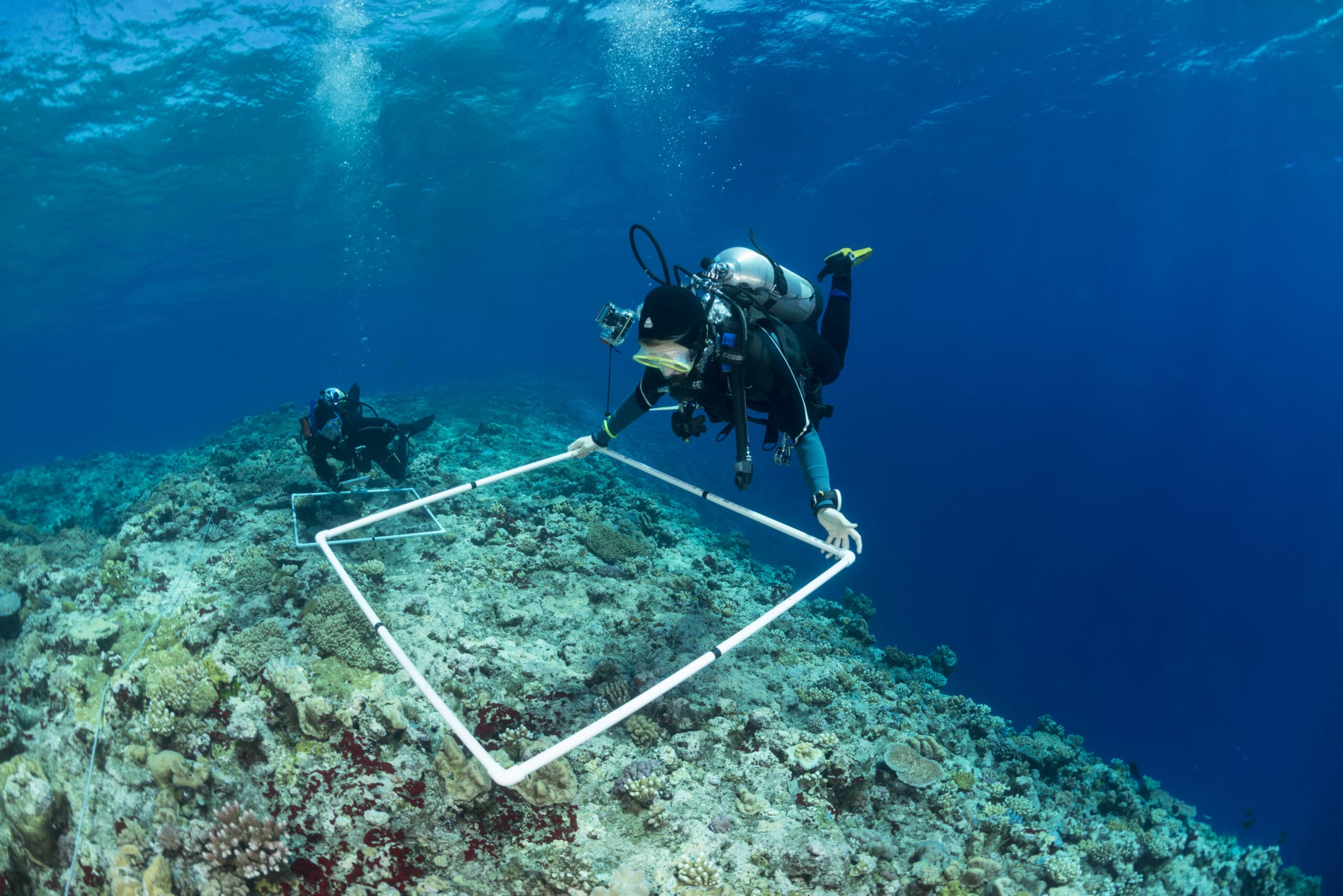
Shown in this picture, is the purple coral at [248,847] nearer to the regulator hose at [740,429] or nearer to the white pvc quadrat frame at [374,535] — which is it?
the white pvc quadrat frame at [374,535]

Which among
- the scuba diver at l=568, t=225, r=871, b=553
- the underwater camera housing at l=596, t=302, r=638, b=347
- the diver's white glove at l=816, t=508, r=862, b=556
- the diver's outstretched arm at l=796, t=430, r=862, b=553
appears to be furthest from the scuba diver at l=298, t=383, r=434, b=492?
the diver's white glove at l=816, t=508, r=862, b=556

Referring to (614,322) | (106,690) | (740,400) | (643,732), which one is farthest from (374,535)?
(740,400)

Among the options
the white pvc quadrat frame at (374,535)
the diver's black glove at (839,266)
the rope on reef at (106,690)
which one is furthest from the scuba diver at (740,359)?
the rope on reef at (106,690)

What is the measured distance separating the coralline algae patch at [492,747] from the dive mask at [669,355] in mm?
3221

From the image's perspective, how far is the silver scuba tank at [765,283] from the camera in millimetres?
4969

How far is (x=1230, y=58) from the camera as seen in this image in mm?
22438

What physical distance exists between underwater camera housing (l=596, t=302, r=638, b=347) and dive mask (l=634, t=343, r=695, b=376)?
67cm

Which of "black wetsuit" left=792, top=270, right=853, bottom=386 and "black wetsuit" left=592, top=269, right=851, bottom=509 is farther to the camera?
"black wetsuit" left=792, top=270, right=853, bottom=386

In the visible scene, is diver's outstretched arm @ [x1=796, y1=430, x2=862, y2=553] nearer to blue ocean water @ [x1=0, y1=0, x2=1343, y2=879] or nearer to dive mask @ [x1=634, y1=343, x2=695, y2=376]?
dive mask @ [x1=634, y1=343, x2=695, y2=376]

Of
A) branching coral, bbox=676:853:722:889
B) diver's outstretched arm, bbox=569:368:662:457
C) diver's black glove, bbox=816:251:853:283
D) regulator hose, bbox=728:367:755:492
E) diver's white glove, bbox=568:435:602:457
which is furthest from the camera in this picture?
diver's black glove, bbox=816:251:853:283

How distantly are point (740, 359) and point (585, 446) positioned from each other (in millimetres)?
2316

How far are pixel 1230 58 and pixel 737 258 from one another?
3198 centimetres

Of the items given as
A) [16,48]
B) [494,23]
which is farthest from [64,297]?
[494,23]

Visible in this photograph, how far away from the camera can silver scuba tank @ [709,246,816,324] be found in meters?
4.97
